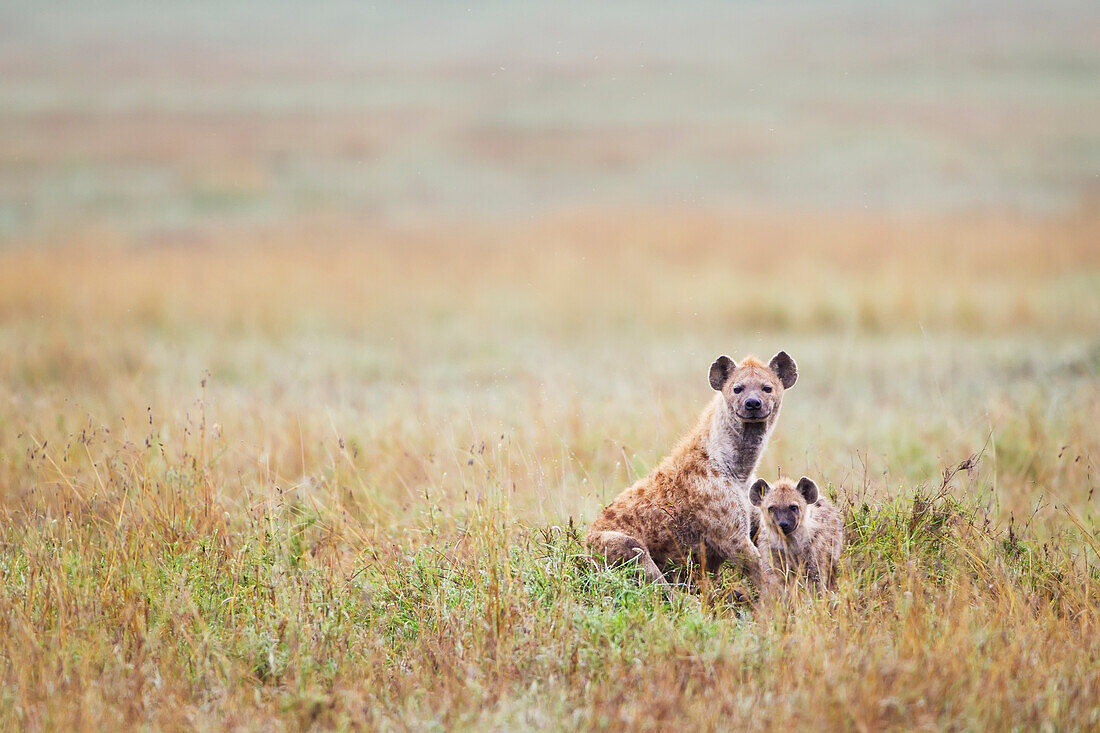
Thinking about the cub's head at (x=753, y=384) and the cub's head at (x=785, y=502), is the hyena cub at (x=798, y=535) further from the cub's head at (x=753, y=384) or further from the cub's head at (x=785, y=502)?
the cub's head at (x=753, y=384)

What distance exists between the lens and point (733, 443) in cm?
567

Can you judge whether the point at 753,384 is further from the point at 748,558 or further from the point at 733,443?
the point at 748,558

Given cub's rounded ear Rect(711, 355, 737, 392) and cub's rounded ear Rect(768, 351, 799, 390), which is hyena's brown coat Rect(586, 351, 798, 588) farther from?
cub's rounded ear Rect(768, 351, 799, 390)

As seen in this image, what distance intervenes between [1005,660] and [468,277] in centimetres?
1772

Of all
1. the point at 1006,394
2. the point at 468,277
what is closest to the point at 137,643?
the point at 1006,394

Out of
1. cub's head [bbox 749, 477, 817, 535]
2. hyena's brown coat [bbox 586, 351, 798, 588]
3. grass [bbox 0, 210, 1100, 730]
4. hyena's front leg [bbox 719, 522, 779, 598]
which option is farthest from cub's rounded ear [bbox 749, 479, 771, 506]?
grass [bbox 0, 210, 1100, 730]

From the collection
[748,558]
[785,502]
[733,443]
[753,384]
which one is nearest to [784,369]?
[753,384]

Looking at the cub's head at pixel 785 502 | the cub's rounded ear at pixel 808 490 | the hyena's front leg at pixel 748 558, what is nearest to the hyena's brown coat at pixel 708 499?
the hyena's front leg at pixel 748 558

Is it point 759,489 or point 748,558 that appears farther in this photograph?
point 759,489

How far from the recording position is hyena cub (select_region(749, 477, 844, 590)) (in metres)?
5.57

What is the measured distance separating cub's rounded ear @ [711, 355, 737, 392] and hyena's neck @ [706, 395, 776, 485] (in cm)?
11

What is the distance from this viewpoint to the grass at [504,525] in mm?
4555

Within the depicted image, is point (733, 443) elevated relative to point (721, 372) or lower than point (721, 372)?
lower

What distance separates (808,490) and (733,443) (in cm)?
50
